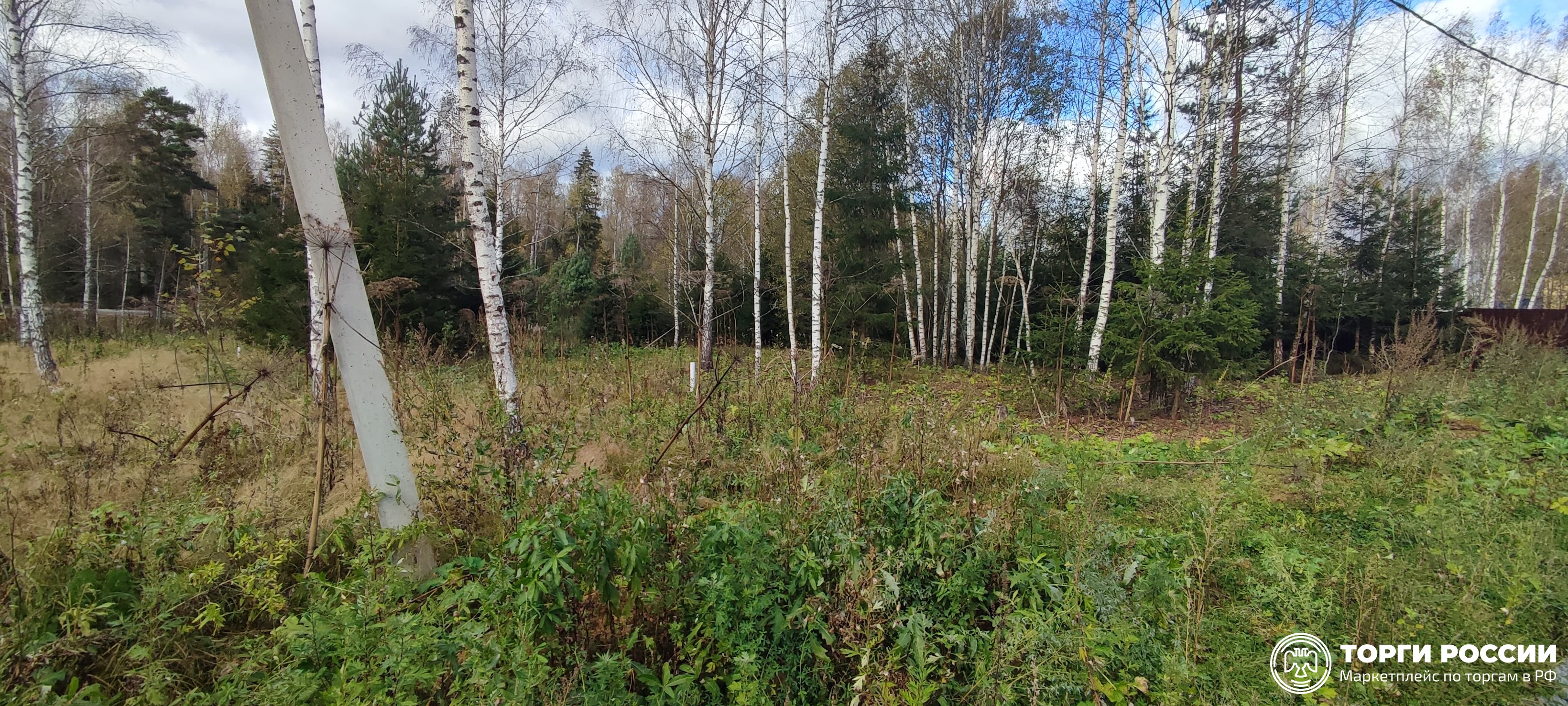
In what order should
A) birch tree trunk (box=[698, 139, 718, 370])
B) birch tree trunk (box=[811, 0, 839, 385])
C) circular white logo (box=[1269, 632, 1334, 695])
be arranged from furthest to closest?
birch tree trunk (box=[698, 139, 718, 370]) < birch tree trunk (box=[811, 0, 839, 385]) < circular white logo (box=[1269, 632, 1334, 695])

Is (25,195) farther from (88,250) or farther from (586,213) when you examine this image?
(586,213)

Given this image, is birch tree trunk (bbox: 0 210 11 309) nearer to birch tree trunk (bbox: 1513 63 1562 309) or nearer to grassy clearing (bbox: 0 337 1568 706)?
grassy clearing (bbox: 0 337 1568 706)

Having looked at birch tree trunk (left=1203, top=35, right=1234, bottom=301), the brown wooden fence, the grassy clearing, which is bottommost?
the grassy clearing

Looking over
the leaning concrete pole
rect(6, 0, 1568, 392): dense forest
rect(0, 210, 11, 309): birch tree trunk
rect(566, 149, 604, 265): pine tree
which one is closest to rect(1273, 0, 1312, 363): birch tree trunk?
rect(6, 0, 1568, 392): dense forest

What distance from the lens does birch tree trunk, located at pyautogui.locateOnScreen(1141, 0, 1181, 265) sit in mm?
7570

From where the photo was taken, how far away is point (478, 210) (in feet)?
14.9

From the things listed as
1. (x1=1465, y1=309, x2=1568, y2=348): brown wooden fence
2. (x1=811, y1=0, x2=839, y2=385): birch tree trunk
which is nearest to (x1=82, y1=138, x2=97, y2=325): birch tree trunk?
(x1=811, y1=0, x2=839, y2=385): birch tree trunk

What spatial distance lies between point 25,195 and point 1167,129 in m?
16.6

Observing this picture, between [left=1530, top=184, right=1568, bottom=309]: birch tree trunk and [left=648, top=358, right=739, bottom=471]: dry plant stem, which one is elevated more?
[left=1530, top=184, right=1568, bottom=309]: birch tree trunk

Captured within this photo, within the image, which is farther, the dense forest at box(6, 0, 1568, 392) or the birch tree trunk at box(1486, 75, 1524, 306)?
the birch tree trunk at box(1486, 75, 1524, 306)

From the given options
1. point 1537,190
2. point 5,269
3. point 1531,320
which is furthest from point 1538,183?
point 5,269

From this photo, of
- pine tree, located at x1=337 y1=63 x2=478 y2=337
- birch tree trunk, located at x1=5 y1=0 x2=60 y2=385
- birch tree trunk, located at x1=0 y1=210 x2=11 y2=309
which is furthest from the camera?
birch tree trunk, located at x1=0 y1=210 x2=11 y2=309

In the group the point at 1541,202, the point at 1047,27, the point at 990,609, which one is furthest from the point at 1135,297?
the point at 1541,202

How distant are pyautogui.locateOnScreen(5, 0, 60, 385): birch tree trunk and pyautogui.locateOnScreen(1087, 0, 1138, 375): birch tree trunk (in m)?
14.4
